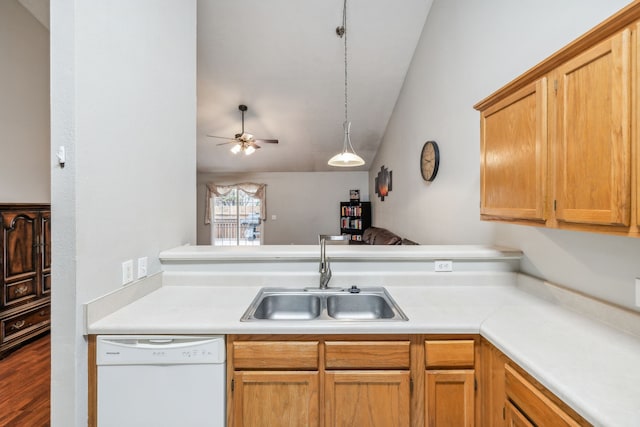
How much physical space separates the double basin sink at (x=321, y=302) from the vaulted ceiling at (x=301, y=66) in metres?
3.34

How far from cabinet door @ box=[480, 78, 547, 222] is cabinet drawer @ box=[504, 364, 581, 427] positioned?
2.16 feet

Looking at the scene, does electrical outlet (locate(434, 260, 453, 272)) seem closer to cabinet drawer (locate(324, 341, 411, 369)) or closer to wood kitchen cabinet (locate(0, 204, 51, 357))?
cabinet drawer (locate(324, 341, 411, 369))

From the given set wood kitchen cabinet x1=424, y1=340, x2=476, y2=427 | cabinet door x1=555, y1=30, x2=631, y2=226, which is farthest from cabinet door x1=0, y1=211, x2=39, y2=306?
cabinet door x1=555, y1=30, x2=631, y2=226

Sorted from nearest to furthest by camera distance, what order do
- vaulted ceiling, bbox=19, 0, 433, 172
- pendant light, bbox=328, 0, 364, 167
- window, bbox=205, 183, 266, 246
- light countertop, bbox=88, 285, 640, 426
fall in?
light countertop, bbox=88, 285, 640, 426, pendant light, bbox=328, 0, 364, 167, vaulted ceiling, bbox=19, 0, 433, 172, window, bbox=205, 183, 266, 246

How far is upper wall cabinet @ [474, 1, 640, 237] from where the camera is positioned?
871 millimetres

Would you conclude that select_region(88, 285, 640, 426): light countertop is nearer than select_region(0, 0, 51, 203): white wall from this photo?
Yes

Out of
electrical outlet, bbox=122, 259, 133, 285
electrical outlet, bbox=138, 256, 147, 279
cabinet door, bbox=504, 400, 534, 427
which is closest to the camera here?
cabinet door, bbox=504, 400, 534, 427

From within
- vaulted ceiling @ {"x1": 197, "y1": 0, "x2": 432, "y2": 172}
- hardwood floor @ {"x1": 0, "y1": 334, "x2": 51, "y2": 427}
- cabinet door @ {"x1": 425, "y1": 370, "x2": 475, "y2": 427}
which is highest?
vaulted ceiling @ {"x1": 197, "y1": 0, "x2": 432, "y2": 172}

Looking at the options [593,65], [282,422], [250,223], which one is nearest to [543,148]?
[593,65]

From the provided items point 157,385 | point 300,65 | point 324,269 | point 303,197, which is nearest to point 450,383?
point 324,269

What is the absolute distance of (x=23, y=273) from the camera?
9.18ft

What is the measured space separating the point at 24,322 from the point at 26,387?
909 millimetres

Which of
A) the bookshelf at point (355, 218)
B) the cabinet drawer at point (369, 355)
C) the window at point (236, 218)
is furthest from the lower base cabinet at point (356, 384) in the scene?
the window at point (236, 218)

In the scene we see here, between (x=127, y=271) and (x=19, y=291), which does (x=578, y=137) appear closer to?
(x=127, y=271)
